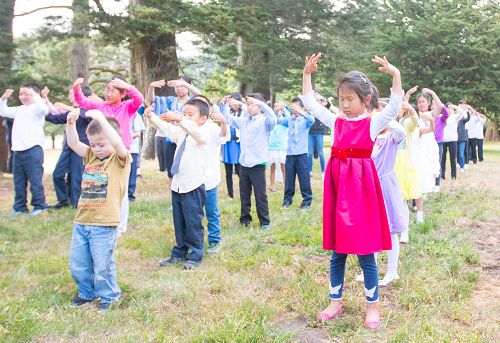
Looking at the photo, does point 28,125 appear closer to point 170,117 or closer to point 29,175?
point 29,175

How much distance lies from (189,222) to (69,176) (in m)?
3.93

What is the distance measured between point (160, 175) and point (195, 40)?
4.55 meters

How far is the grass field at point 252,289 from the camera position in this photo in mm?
3371

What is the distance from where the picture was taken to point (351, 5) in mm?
21078

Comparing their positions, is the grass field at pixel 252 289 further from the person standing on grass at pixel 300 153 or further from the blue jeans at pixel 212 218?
the person standing on grass at pixel 300 153

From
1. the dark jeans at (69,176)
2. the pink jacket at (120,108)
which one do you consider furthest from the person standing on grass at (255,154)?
the dark jeans at (69,176)

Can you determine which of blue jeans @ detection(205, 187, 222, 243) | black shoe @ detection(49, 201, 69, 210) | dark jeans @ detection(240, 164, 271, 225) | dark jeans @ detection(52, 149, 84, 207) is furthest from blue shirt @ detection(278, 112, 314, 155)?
black shoe @ detection(49, 201, 69, 210)

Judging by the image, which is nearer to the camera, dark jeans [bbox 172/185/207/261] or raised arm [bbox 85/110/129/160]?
raised arm [bbox 85/110/129/160]

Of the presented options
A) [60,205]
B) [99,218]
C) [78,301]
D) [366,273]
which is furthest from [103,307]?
[60,205]

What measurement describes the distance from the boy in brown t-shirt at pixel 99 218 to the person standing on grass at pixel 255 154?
276 centimetres

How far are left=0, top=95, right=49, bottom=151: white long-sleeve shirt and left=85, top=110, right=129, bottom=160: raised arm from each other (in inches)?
168

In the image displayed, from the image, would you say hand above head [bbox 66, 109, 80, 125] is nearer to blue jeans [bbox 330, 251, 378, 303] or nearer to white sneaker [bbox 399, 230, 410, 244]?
blue jeans [bbox 330, 251, 378, 303]

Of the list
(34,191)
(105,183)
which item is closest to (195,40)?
(34,191)

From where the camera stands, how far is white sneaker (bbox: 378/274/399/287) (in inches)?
173
